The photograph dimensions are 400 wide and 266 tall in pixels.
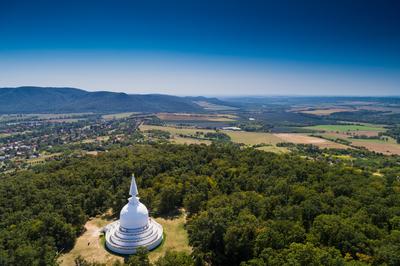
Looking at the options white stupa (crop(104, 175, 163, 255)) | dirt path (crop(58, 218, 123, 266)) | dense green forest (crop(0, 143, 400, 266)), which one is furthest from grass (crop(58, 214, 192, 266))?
dense green forest (crop(0, 143, 400, 266))

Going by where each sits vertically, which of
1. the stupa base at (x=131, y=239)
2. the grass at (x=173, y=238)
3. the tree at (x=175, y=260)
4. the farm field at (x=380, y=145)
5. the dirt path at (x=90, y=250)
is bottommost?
the dirt path at (x=90, y=250)

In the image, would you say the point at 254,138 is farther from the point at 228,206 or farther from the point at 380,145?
the point at 228,206

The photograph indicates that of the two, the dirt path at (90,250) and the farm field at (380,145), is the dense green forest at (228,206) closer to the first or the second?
the dirt path at (90,250)

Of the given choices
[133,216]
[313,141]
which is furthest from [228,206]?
[313,141]

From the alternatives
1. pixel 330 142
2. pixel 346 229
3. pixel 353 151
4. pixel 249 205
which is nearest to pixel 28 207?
pixel 249 205

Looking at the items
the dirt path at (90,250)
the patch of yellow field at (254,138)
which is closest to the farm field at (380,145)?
the patch of yellow field at (254,138)

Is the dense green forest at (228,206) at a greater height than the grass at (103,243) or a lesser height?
greater
